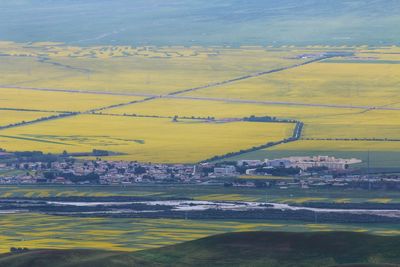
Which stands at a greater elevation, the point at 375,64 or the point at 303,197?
the point at 375,64

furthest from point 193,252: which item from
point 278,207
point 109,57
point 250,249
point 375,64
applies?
point 109,57

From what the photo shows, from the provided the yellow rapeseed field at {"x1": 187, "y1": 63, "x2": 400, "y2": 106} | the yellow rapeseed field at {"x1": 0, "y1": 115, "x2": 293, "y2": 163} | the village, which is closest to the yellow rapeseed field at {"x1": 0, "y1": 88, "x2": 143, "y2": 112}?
the yellow rapeseed field at {"x1": 187, "y1": 63, "x2": 400, "y2": 106}

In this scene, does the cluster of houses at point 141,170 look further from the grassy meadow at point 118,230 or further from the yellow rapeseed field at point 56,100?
the yellow rapeseed field at point 56,100

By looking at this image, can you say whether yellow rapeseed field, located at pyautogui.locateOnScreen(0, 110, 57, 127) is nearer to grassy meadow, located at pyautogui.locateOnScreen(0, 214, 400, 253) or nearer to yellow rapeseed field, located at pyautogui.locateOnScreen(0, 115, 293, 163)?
yellow rapeseed field, located at pyautogui.locateOnScreen(0, 115, 293, 163)

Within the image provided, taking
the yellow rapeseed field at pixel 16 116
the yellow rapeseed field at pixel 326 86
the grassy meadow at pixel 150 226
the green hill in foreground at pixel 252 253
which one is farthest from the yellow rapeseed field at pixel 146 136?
the green hill in foreground at pixel 252 253

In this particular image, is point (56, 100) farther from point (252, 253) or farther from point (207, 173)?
point (252, 253)

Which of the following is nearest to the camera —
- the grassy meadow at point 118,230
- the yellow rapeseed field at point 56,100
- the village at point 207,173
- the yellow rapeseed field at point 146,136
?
the grassy meadow at point 118,230

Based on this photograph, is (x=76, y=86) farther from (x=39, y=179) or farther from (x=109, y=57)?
(x=39, y=179)
